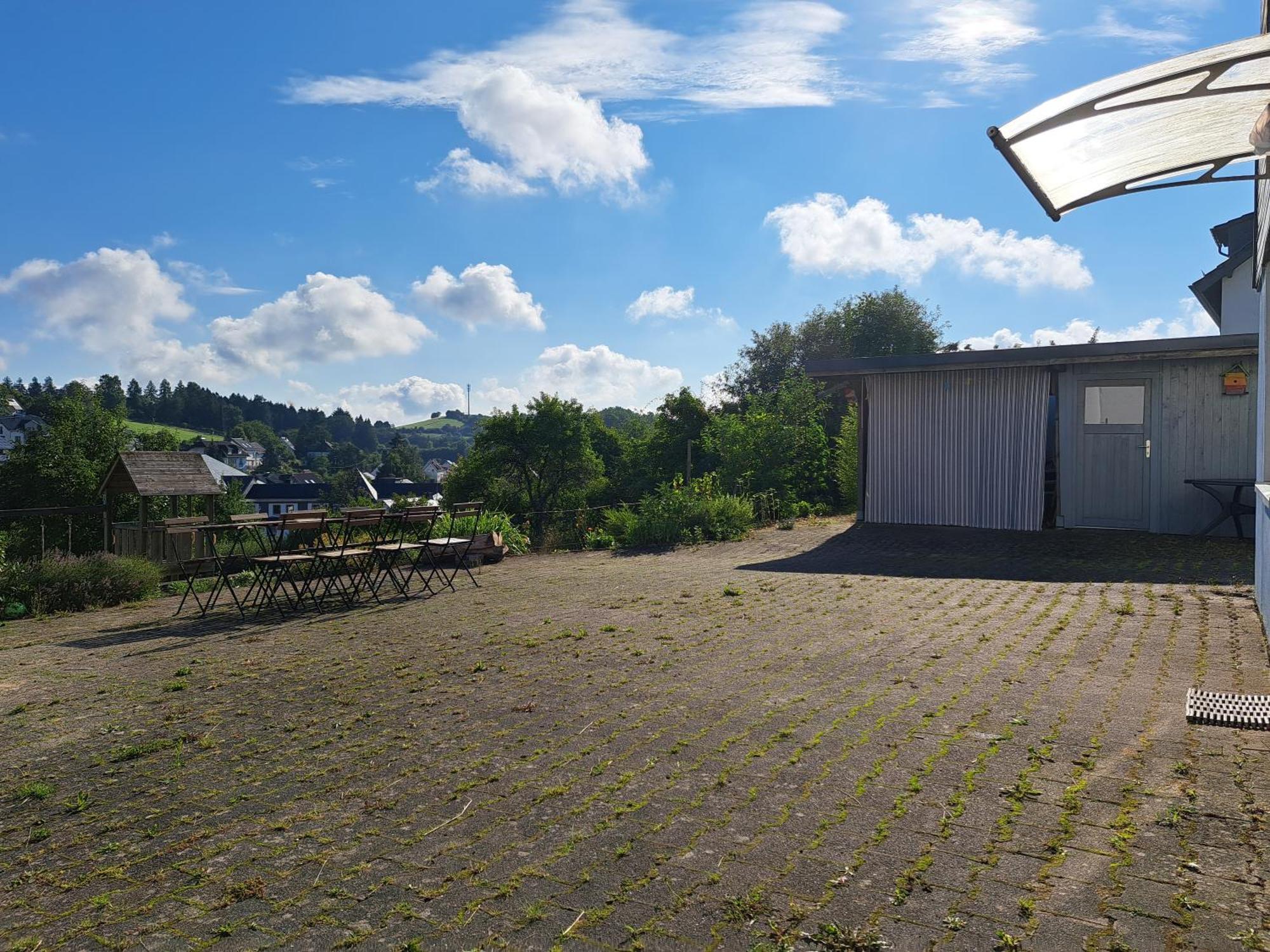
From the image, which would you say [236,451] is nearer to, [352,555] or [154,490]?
[154,490]

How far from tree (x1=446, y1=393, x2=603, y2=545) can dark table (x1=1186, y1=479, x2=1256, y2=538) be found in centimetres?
2356

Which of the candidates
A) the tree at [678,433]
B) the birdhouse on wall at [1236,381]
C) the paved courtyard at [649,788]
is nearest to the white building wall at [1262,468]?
the paved courtyard at [649,788]

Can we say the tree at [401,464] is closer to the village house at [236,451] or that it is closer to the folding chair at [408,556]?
the village house at [236,451]

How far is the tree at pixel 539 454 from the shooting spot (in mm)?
33031

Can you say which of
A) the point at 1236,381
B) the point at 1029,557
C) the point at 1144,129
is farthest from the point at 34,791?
the point at 1236,381

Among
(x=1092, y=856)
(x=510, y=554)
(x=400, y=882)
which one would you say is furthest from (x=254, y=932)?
(x=510, y=554)

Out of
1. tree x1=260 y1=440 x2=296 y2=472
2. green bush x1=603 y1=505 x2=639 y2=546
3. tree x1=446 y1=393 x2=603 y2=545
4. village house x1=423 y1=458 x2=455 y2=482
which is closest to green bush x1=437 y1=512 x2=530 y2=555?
green bush x1=603 y1=505 x2=639 y2=546

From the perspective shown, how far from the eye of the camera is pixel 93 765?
386 centimetres

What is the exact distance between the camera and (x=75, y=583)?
8859 mm

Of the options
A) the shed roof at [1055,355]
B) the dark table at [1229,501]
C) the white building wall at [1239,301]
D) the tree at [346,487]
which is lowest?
the tree at [346,487]

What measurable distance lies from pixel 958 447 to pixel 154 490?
37.5ft

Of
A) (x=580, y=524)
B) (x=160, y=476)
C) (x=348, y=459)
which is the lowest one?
(x=580, y=524)

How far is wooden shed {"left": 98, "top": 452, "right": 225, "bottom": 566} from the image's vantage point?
1160 cm

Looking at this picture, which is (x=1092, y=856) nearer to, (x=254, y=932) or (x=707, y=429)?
(x=254, y=932)
